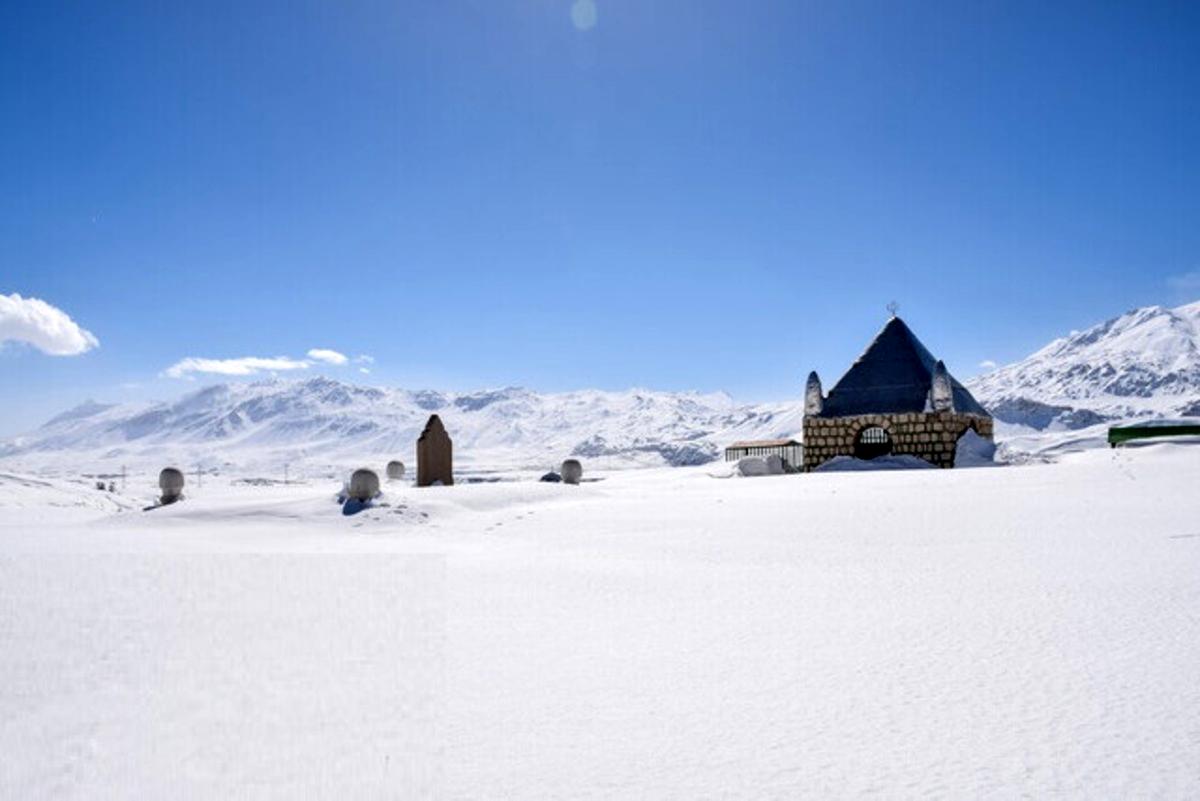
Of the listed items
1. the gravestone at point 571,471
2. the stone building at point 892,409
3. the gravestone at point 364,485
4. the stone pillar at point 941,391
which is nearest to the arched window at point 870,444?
the stone building at point 892,409

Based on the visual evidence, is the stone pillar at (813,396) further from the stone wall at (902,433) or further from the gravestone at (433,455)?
the gravestone at (433,455)

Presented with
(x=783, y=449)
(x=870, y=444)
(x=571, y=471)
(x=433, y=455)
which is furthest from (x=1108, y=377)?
(x=433, y=455)

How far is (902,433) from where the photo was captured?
74.5ft

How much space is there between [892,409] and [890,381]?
134cm

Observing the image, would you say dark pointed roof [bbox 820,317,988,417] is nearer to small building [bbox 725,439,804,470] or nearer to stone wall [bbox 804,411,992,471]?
stone wall [bbox 804,411,992,471]

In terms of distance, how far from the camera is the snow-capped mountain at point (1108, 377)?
75.8 m

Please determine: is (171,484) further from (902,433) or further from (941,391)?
(941,391)

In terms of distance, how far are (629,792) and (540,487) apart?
14227 millimetres

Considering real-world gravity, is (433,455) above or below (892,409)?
below

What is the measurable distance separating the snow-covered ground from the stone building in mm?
13753

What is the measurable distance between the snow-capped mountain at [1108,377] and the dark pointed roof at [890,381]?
190 ft

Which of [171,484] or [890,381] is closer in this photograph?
[171,484]

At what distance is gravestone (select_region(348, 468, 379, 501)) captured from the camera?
45.2 ft

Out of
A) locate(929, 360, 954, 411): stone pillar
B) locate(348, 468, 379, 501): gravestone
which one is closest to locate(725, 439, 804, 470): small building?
locate(929, 360, 954, 411): stone pillar
